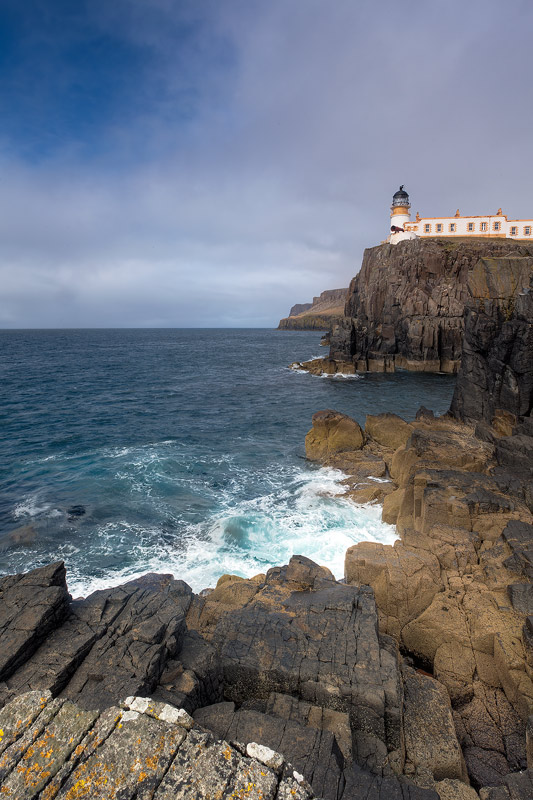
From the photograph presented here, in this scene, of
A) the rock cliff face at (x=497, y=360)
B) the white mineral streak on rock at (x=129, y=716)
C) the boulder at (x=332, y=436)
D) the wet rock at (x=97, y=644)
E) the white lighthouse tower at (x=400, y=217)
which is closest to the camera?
the white mineral streak on rock at (x=129, y=716)

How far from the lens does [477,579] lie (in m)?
11.1

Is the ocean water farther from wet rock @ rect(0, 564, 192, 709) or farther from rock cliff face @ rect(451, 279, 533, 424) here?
rock cliff face @ rect(451, 279, 533, 424)

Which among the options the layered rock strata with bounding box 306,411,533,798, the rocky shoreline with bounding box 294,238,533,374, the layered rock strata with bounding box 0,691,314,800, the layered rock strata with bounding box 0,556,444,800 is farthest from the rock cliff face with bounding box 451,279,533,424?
the rocky shoreline with bounding box 294,238,533,374

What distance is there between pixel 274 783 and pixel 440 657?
7389 millimetres

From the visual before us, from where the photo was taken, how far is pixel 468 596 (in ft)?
34.2

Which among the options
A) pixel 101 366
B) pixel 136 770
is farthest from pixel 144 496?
pixel 101 366

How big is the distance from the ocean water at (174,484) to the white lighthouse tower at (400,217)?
49.7 metres

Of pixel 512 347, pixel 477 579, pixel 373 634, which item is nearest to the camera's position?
pixel 373 634

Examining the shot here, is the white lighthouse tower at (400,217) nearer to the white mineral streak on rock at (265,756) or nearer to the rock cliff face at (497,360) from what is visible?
the rock cliff face at (497,360)

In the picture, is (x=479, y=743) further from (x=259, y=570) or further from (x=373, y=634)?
(x=259, y=570)

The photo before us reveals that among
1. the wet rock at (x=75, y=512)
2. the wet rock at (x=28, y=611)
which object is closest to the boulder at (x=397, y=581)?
the wet rock at (x=28, y=611)

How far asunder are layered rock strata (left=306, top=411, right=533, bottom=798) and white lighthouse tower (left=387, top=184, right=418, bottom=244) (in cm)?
7799

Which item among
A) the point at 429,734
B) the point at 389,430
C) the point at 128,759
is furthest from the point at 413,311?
the point at 128,759

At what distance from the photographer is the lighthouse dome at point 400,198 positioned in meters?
89.0
